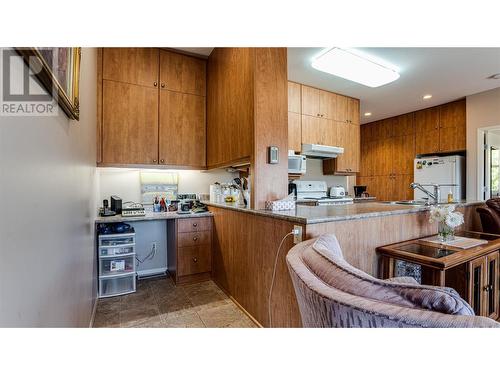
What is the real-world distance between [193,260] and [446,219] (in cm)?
254

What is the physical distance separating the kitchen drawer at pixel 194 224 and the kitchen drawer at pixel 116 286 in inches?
29.7

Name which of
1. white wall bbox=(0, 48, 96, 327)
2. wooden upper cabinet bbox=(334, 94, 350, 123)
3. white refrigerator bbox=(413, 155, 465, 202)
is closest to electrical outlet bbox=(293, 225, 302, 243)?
white wall bbox=(0, 48, 96, 327)

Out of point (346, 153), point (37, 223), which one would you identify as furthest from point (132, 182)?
point (346, 153)

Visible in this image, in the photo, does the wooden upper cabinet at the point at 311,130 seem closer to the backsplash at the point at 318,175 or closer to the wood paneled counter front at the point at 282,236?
the backsplash at the point at 318,175

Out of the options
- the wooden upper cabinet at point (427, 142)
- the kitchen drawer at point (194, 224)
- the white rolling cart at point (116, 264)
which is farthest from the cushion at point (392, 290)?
the wooden upper cabinet at point (427, 142)

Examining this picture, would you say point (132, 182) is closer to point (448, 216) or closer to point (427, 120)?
point (448, 216)

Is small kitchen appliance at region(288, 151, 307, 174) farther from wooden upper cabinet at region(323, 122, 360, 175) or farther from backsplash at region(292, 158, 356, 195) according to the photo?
wooden upper cabinet at region(323, 122, 360, 175)

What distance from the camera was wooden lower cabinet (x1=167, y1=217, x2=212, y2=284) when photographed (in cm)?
283

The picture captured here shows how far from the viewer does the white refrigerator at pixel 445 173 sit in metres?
4.18

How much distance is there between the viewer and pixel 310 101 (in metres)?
4.00
